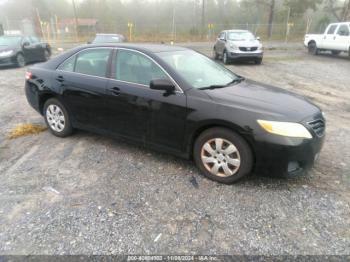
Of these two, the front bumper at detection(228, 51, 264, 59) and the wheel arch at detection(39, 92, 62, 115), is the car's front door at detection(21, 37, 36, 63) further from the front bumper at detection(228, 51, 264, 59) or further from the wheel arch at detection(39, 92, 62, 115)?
the wheel arch at detection(39, 92, 62, 115)

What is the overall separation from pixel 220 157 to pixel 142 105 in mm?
1253

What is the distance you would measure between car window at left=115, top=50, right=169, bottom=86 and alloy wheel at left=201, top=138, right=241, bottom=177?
108 cm

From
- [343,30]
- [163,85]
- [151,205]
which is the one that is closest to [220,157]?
[151,205]

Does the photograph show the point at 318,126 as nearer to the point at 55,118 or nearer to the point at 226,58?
the point at 55,118

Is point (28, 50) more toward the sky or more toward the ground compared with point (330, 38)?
more toward the ground

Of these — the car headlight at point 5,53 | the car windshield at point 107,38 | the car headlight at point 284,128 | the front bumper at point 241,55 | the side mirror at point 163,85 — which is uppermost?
the side mirror at point 163,85

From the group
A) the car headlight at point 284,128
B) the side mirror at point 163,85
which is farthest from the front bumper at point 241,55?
the car headlight at point 284,128

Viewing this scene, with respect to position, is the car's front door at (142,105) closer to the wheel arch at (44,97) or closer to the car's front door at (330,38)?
the wheel arch at (44,97)

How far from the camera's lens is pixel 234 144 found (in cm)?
367

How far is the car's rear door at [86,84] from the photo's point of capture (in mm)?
4664

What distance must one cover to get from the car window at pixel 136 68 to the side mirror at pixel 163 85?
5.8 inches

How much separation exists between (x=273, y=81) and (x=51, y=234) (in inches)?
373

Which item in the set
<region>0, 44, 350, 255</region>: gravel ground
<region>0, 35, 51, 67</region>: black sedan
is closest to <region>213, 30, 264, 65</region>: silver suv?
<region>0, 35, 51, 67</region>: black sedan

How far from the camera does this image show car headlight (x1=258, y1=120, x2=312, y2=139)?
3.46m
